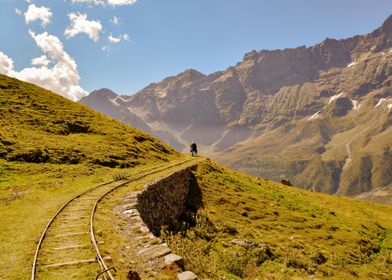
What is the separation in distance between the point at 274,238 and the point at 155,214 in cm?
1259

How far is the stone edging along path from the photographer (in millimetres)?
14867

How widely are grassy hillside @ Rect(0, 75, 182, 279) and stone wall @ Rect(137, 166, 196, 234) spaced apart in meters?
6.42

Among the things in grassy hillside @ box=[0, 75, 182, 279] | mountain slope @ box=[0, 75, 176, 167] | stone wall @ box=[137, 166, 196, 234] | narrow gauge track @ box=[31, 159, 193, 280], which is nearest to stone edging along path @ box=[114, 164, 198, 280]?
stone wall @ box=[137, 166, 196, 234]

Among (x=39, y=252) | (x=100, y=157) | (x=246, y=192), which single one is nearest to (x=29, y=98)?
(x=100, y=157)

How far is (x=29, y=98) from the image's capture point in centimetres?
7475

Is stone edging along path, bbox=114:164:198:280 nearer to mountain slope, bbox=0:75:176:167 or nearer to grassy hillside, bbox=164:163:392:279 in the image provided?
grassy hillside, bbox=164:163:392:279

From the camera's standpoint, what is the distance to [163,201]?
106ft

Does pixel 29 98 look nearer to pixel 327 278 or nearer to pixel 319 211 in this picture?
pixel 319 211

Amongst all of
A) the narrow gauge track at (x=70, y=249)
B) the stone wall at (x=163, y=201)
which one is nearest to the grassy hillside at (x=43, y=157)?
the narrow gauge track at (x=70, y=249)

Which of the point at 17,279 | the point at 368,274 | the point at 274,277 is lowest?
the point at 368,274

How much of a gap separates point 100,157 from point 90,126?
777 inches

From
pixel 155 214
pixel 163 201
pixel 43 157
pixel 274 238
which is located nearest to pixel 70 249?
pixel 155 214

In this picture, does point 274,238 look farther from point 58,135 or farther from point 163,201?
point 58,135

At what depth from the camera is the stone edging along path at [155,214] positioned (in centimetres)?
1487
